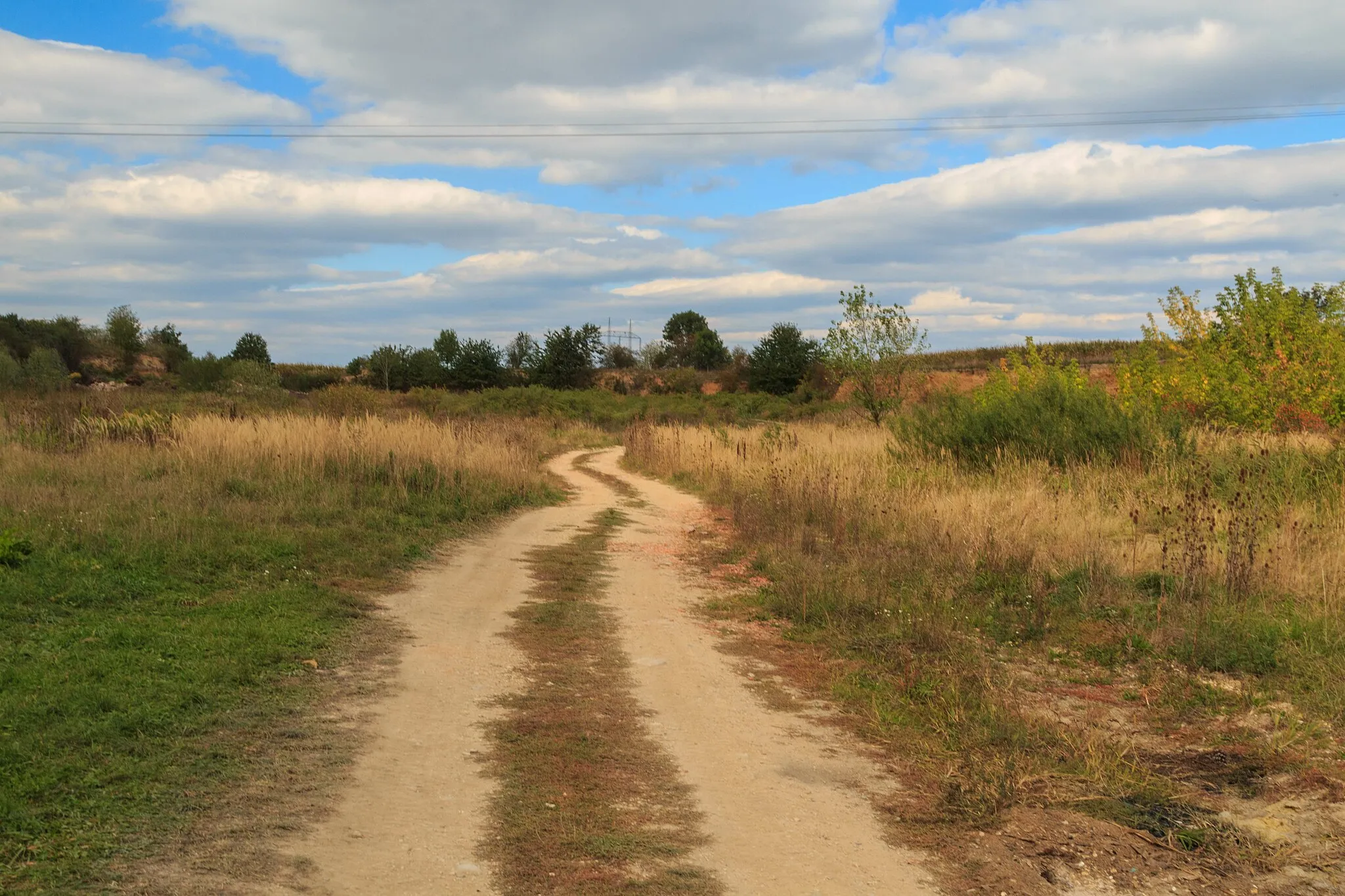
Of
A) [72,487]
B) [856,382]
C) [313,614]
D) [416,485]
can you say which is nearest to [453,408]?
[856,382]

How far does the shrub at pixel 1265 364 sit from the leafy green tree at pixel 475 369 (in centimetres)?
6313

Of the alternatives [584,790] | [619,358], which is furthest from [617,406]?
[584,790]

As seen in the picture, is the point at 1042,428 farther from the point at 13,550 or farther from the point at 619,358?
the point at 619,358

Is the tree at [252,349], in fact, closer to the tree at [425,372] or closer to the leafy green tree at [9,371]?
the tree at [425,372]

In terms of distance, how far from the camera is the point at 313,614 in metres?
8.60

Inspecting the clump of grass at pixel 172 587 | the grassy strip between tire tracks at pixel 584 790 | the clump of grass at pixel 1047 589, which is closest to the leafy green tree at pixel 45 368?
the clump of grass at pixel 172 587

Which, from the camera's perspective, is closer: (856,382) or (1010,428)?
(1010,428)

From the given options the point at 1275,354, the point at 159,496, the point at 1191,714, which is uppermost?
the point at 1275,354

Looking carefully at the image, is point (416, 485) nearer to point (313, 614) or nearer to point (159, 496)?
point (159, 496)

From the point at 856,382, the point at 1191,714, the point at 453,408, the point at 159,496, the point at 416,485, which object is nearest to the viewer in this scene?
the point at 1191,714

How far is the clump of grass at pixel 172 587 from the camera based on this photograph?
179 inches

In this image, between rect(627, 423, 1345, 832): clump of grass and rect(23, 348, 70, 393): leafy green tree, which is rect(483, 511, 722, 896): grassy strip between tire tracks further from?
rect(23, 348, 70, 393): leafy green tree

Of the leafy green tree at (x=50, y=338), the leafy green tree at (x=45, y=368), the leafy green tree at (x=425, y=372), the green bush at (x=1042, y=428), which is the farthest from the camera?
the leafy green tree at (x=425, y=372)

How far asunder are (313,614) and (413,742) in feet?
11.2
